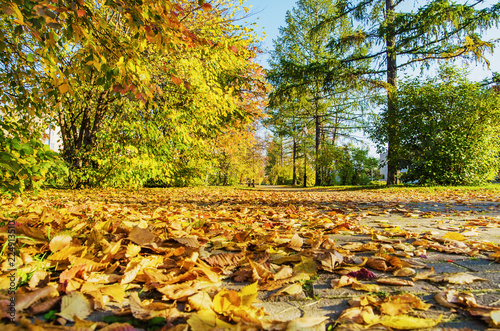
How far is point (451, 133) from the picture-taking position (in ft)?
34.0

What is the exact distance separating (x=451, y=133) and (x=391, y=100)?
8.33 ft

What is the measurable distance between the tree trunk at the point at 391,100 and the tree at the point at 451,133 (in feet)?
1.07

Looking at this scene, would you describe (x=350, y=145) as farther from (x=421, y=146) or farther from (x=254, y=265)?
(x=254, y=265)

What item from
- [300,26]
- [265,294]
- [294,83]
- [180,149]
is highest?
[300,26]

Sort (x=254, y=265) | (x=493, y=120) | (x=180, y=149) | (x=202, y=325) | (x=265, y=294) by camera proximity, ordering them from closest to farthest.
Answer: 1. (x=202, y=325)
2. (x=265, y=294)
3. (x=254, y=265)
4. (x=180, y=149)
5. (x=493, y=120)

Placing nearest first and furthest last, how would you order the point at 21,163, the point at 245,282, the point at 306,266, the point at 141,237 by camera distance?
1. the point at 245,282
2. the point at 306,266
3. the point at 141,237
4. the point at 21,163

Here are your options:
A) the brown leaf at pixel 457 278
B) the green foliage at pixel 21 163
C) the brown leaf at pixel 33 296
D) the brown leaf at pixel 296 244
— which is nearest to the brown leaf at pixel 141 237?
the brown leaf at pixel 33 296

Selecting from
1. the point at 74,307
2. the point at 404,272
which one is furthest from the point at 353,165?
the point at 74,307

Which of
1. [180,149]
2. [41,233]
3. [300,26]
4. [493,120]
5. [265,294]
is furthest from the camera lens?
[300,26]

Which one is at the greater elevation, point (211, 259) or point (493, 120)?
point (493, 120)

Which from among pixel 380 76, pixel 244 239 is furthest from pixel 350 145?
pixel 244 239

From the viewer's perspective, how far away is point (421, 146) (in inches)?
422

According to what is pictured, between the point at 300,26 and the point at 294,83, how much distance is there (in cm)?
814

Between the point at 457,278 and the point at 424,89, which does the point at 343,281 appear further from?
the point at 424,89
